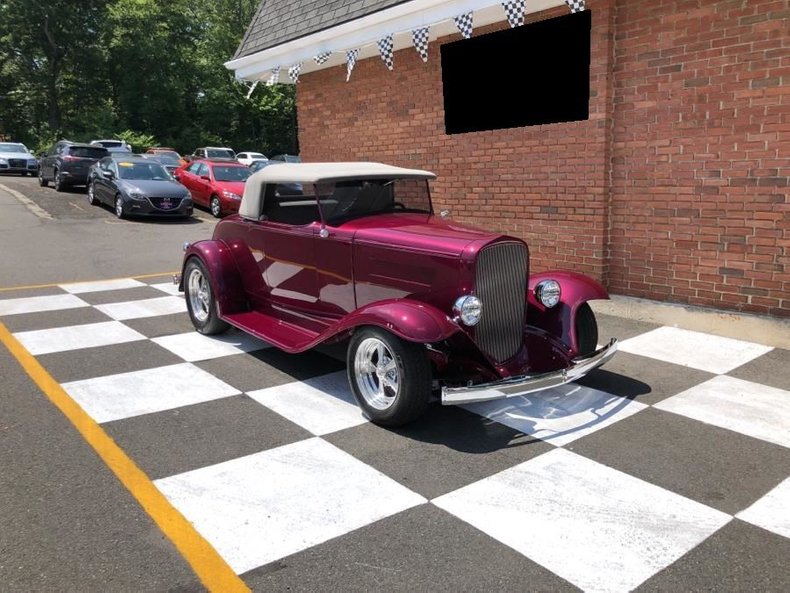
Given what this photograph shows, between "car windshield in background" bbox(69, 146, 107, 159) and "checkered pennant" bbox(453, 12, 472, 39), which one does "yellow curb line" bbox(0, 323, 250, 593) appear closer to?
"checkered pennant" bbox(453, 12, 472, 39)

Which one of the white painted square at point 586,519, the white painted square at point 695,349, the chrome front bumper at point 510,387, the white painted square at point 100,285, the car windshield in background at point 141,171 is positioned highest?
the car windshield in background at point 141,171

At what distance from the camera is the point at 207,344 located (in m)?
5.96

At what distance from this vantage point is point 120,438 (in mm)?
3869

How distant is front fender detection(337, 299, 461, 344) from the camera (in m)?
3.73

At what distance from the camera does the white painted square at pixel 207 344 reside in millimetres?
5656

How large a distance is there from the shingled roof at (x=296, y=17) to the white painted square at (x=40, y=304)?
16.8 ft

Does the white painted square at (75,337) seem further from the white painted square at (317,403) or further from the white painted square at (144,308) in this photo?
the white painted square at (317,403)

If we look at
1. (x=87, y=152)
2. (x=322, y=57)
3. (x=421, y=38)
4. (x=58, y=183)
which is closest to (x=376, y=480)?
(x=421, y=38)

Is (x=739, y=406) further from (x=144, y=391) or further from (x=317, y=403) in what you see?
(x=144, y=391)

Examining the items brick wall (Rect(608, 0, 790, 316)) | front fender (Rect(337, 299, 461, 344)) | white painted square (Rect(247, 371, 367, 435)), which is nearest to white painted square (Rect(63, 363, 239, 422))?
white painted square (Rect(247, 371, 367, 435))

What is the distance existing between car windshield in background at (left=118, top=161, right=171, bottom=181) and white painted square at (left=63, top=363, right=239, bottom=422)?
1279cm

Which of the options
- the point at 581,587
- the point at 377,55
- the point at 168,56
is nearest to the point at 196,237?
the point at 377,55

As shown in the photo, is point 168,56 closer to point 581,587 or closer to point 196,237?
point 196,237

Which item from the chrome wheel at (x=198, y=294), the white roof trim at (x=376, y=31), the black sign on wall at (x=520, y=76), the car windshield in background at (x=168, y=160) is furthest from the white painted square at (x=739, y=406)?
the car windshield in background at (x=168, y=160)
